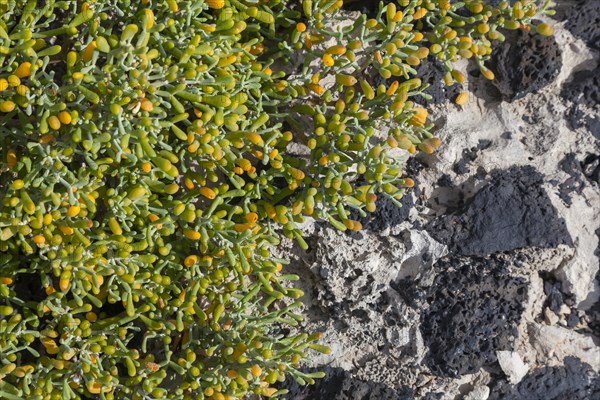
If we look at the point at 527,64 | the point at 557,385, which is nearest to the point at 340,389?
the point at 557,385

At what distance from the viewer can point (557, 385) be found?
2.95 metres

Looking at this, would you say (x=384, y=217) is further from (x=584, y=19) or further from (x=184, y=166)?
(x=584, y=19)

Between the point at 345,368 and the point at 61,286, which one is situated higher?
the point at 61,286

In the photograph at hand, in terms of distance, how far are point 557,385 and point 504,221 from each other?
684 millimetres

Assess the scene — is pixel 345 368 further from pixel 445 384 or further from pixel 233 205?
pixel 233 205

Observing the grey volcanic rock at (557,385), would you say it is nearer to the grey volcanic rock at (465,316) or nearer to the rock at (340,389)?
the grey volcanic rock at (465,316)

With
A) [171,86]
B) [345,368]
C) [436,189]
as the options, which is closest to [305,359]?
[345,368]

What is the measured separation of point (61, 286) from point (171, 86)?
0.73 m

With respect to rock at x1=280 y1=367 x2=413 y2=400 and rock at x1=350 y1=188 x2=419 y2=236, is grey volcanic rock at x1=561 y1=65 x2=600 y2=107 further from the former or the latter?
rock at x1=280 y1=367 x2=413 y2=400

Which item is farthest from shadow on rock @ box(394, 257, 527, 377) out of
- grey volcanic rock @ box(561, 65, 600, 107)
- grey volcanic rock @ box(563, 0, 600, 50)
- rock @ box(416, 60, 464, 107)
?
grey volcanic rock @ box(563, 0, 600, 50)

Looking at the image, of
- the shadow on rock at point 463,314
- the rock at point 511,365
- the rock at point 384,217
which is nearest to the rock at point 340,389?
the shadow on rock at point 463,314

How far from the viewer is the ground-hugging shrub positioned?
2445mm

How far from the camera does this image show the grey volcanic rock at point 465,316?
284 centimetres

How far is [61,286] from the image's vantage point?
96.3 inches
